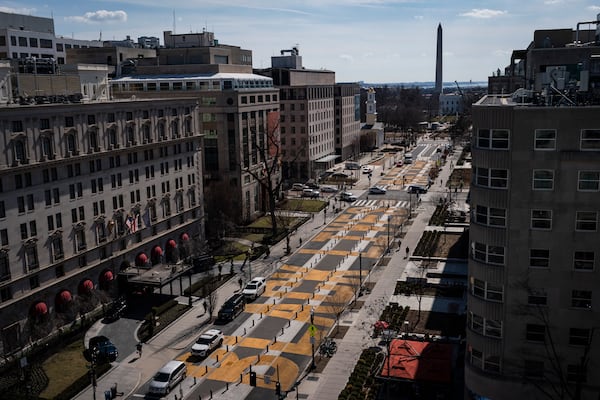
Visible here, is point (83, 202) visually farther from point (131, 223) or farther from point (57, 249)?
point (131, 223)

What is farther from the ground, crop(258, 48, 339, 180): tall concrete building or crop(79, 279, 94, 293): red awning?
crop(258, 48, 339, 180): tall concrete building

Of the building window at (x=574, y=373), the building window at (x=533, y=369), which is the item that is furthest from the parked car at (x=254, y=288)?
the building window at (x=574, y=373)

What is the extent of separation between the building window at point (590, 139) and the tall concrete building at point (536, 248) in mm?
56

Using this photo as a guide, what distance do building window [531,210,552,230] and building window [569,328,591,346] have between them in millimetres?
6445

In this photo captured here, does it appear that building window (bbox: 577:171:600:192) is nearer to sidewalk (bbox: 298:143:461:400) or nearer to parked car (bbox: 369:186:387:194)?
sidewalk (bbox: 298:143:461:400)

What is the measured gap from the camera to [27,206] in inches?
2217

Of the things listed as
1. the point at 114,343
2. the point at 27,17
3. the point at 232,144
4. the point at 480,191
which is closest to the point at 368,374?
the point at 480,191

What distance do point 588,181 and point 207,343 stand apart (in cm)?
3480

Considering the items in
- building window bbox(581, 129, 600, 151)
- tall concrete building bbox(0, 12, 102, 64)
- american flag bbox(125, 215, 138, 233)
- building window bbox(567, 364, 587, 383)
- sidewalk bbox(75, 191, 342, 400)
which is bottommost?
sidewalk bbox(75, 191, 342, 400)

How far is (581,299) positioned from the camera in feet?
117

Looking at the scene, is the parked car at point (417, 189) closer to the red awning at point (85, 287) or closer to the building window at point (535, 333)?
the red awning at point (85, 287)

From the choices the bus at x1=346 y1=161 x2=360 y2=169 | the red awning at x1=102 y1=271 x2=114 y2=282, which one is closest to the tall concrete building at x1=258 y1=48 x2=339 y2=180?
the bus at x1=346 y1=161 x2=360 y2=169

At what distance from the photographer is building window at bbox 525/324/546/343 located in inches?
1443

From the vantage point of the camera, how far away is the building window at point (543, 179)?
35.0 m
